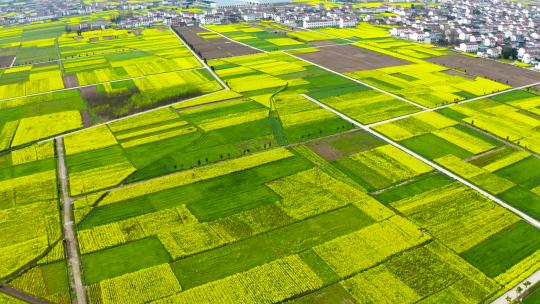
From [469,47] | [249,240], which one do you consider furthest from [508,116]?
[469,47]

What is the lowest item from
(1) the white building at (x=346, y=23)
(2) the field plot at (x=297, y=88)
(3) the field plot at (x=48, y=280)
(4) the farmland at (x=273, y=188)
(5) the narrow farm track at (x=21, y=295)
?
(5) the narrow farm track at (x=21, y=295)

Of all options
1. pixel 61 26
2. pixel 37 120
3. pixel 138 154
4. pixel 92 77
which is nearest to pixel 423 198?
pixel 138 154

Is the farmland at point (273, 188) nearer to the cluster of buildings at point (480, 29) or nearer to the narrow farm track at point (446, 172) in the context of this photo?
the narrow farm track at point (446, 172)

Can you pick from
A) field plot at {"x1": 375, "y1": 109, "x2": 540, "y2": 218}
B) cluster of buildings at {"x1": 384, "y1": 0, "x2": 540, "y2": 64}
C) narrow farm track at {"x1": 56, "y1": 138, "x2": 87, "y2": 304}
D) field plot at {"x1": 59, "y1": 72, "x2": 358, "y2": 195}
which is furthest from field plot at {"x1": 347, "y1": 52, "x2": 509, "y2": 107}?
narrow farm track at {"x1": 56, "y1": 138, "x2": 87, "y2": 304}

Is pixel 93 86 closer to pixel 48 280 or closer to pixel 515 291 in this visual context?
pixel 48 280

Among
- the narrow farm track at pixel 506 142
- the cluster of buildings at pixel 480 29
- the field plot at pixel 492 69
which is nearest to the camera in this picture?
the narrow farm track at pixel 506 142

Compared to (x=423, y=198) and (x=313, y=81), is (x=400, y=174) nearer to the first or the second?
(x=423, y=198)

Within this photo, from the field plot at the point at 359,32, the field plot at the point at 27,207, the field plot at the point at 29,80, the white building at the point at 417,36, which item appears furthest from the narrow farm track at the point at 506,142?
the field plot at the point at 29,80

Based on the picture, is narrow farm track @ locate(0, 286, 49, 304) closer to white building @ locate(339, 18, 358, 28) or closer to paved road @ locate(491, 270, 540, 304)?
paved road @ locate(491, 270, 540, 304)
